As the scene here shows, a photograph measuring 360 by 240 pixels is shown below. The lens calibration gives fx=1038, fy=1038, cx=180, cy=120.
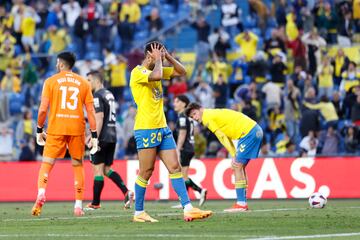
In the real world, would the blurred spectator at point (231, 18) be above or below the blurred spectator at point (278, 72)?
above

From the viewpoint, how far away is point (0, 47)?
33.4 meters

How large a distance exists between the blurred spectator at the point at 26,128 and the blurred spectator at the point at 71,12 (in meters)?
4.31

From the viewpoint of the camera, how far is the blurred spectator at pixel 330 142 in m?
26.7

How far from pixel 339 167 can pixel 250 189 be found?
2.15 metres

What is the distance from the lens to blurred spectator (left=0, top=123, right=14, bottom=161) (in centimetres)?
2959

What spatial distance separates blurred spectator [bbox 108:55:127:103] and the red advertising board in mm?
5983

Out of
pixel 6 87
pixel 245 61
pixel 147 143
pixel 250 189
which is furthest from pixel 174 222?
pixel 6 87

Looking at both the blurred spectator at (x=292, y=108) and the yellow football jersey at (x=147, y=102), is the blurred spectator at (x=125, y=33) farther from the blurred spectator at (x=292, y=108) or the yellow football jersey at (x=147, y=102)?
the yellow football jersey at (x=147, y=102)

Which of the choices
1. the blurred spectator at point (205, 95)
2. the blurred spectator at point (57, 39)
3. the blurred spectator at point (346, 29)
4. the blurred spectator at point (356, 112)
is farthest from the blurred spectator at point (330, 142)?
the blurred spectator at point (57, 39)

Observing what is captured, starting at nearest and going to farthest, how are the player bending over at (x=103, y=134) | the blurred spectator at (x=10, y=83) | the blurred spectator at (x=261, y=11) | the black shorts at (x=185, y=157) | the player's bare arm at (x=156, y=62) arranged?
the player's bare arm at (x=156, y=62) → the player bending over at (x=103, y=134) → the black shorts at (x=185, y=157) → the blurred spectator at (x=261, y=11) → the blurred spectator at (x=10, y=83)

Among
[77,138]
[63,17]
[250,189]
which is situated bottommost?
[250,189]

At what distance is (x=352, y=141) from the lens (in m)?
26.7

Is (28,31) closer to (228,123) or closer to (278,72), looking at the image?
(278,72)

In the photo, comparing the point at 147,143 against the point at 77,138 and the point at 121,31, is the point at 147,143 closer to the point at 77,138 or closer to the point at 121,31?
the point at 77,138
